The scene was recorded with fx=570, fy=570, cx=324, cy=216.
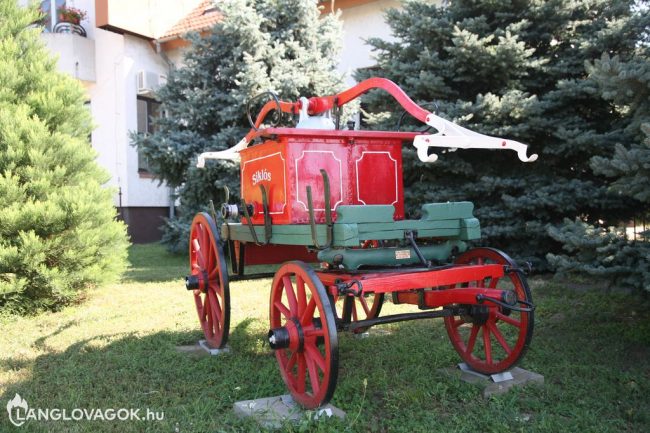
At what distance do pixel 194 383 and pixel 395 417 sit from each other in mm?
1445

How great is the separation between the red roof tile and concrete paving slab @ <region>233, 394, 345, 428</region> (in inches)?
410

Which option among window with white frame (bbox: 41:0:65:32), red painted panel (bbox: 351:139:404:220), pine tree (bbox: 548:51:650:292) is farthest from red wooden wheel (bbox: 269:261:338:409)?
window with white frame (bbox: 41:0:65:32)

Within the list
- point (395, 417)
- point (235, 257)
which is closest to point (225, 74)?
point (235, 257)

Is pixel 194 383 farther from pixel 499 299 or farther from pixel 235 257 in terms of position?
pixel 499 299

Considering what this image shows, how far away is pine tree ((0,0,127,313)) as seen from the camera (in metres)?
5.84

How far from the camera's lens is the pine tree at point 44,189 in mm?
5840

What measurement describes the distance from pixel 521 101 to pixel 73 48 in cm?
1040

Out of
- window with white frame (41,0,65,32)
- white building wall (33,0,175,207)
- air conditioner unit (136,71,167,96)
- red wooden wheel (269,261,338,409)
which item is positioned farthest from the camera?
window with white frame (41,0,65,32)

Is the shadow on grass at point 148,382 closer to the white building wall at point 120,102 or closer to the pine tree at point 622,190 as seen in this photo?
the pine tree at point 622,190

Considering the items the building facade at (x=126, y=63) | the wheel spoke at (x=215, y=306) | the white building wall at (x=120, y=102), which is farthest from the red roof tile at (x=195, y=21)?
the wheel spoke at (x=215, y=306)

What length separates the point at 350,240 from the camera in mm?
3188

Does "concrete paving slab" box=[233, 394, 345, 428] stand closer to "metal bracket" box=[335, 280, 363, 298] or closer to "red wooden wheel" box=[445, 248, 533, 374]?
"metal bracket" box=[335, 280, 363, 298]

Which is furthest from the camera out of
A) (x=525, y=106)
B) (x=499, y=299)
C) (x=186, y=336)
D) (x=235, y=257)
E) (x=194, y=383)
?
(x=525, y=106)

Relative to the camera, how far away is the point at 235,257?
4754 mm
